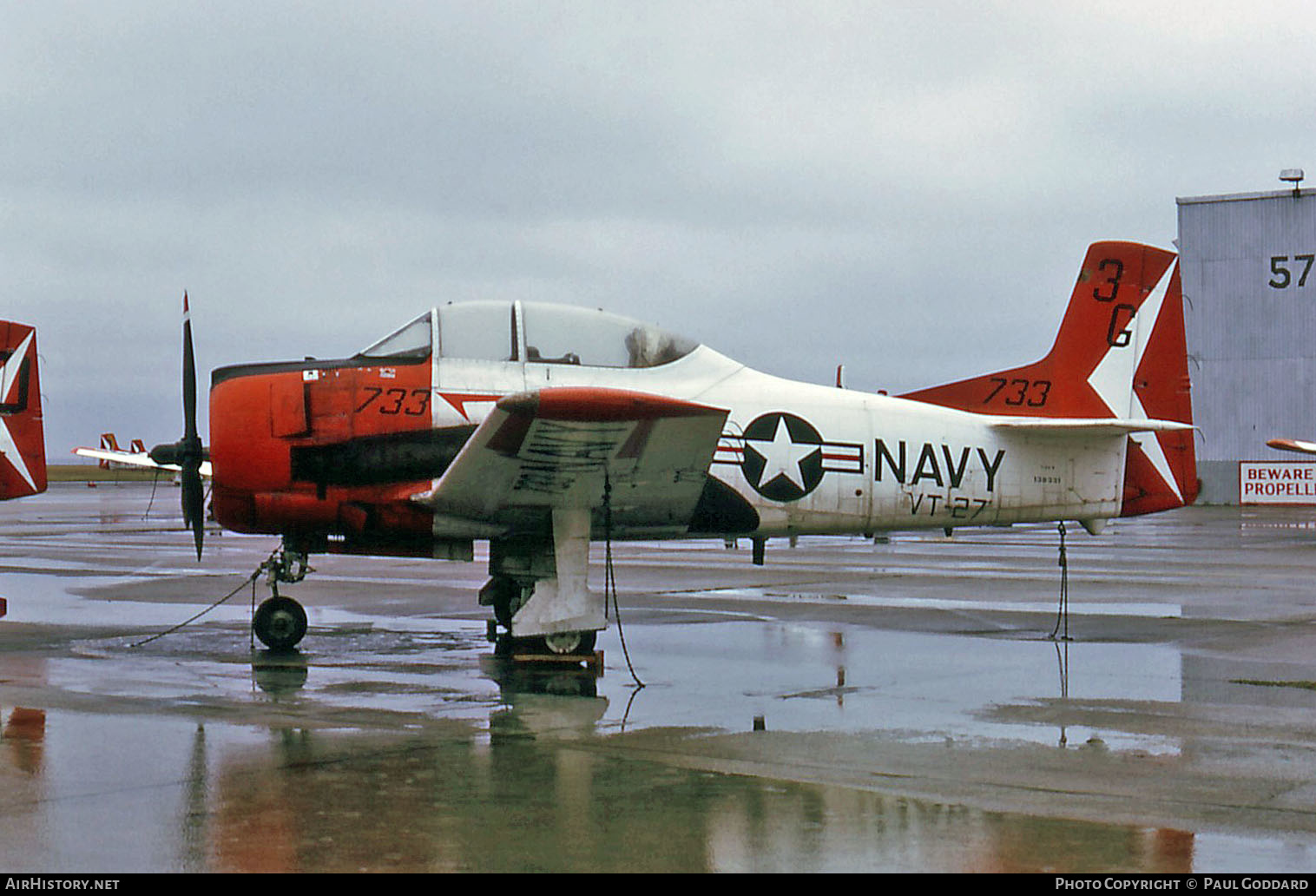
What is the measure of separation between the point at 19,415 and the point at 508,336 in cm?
610

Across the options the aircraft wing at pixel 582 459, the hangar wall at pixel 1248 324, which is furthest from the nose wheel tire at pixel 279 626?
the hangar wall at pixel 1248 324

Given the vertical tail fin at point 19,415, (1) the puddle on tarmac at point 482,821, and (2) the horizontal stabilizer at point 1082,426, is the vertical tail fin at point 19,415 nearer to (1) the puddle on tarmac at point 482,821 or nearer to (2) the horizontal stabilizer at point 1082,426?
(1) the puddle on tarmac at point 482,821

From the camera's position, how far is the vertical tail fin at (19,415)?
14.2 m

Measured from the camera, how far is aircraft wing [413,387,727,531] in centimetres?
924

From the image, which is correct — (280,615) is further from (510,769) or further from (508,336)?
(510,769)

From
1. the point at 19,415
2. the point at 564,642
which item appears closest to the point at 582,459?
the point at 564,642

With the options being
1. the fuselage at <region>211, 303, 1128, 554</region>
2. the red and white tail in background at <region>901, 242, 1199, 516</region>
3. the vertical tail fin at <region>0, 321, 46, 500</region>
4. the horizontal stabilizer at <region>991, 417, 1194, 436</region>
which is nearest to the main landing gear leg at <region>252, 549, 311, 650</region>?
the fuselage at <region>211, 303, 1128, 554</region>

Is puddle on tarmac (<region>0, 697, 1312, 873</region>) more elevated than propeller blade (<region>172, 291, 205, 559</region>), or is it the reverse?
propeller blade (<region>172, 291, 205, 559</region>)

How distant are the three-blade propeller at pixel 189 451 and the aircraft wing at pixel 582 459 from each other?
2072 mm

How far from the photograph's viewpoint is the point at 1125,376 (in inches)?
536

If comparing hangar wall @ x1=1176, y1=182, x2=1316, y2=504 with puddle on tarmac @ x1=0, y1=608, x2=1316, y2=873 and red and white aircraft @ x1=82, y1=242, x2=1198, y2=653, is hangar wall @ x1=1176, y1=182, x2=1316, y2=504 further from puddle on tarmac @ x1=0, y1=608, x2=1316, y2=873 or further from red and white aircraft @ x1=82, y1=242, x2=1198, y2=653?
puddle on tarmac @ x1=0, y1=608, x2=1316, y2=873

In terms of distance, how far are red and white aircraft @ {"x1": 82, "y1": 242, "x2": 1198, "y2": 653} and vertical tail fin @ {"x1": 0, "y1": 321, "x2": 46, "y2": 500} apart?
339 cm
